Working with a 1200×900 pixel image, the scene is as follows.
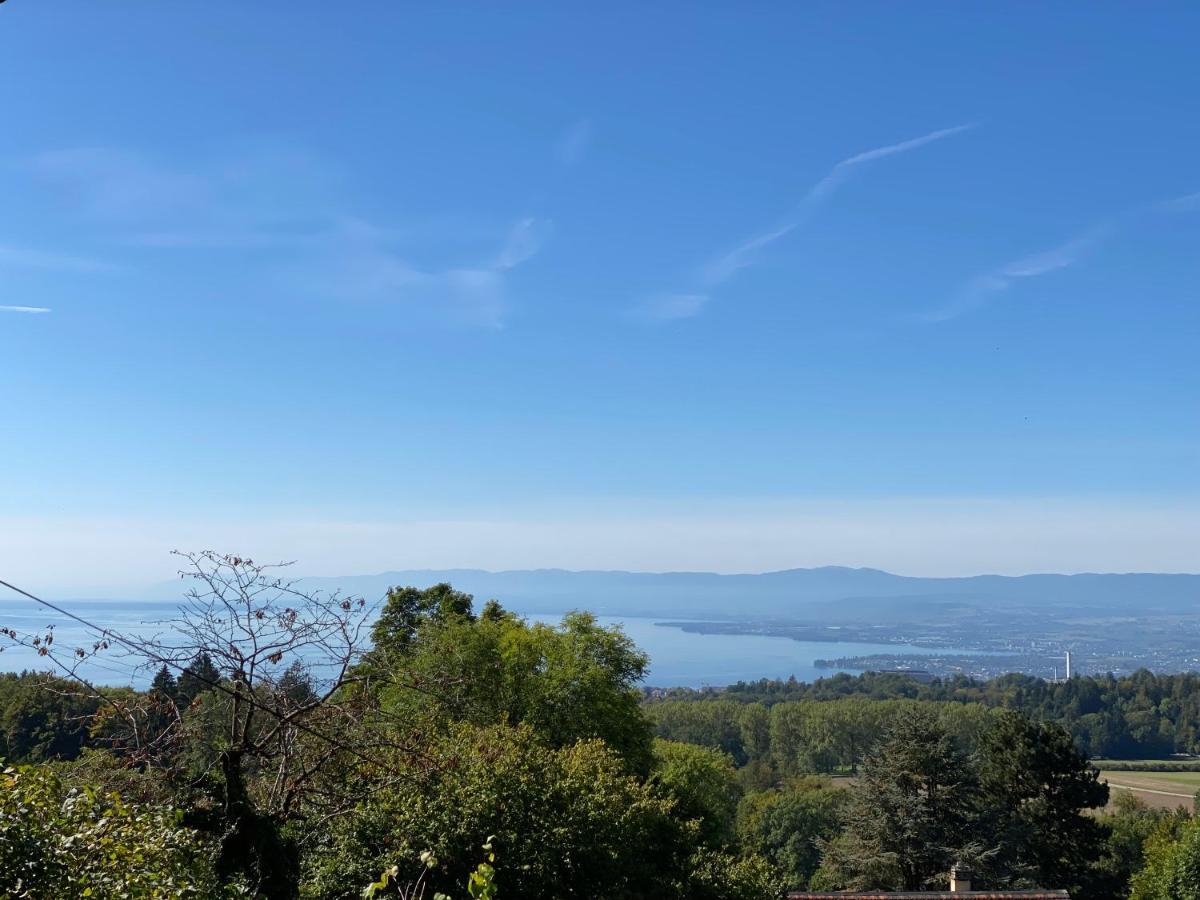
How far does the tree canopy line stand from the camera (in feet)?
24.1

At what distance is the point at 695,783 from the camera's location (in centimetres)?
3100

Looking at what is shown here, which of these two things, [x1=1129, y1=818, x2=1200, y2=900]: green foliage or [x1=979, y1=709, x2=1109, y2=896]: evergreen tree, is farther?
[x1=979, y1=709, x2=1109, y2=896]: evergreen tree

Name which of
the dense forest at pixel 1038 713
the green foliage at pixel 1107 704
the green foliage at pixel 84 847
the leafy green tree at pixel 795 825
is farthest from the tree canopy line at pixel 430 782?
the green foliage at pixel 1107 704

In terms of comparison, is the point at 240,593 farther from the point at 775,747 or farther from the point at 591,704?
the point at 775,747

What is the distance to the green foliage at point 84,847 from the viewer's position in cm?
525

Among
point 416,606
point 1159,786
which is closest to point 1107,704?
point 1159,786

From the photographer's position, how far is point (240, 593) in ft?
30.3

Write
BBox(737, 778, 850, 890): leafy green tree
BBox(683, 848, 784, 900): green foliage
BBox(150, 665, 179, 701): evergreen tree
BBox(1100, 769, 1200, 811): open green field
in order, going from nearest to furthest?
BBox(150, 665, 179, 701): evergreen tree < BBox(683, 848, 784, 900): green foliage < BBox(737, 778, 850, 890): leafy green tree < BBox(1100, 769, 1200, 811): open green field

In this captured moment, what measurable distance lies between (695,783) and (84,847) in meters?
27.6

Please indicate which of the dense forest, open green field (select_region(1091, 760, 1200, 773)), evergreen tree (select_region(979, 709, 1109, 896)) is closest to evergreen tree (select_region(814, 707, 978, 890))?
evergreen tree (select_region(979, 709, 1109, 896))

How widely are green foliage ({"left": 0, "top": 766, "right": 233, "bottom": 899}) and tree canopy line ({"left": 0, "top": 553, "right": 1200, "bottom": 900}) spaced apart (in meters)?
0.02

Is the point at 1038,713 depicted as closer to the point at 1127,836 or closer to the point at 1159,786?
the point at 1159,786

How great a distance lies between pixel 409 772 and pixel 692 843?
8.04m

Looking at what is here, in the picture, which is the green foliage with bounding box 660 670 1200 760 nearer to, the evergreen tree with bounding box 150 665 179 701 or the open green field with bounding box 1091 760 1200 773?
the open green field with bounding box 1091 760 1200 773
